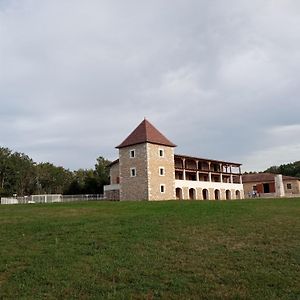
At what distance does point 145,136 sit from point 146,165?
3085 mm

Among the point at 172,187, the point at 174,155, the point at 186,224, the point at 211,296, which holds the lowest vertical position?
the point at 211,296

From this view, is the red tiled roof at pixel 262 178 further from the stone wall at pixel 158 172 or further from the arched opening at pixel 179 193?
the stone wall at pixel 158 172

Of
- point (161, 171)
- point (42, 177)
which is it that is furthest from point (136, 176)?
point (42, 177)

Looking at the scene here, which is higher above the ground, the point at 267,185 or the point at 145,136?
the point at 145,136

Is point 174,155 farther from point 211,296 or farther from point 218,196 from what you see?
point 211,296

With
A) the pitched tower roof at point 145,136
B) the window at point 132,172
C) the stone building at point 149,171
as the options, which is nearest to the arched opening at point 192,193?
the stone building at point 149,171

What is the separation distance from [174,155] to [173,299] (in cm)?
4037

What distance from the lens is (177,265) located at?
11070mm

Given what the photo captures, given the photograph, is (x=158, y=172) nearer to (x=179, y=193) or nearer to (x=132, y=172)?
(x=132, y=172)

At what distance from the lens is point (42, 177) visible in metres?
78.9

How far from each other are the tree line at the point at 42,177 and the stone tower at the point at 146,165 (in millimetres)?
18629

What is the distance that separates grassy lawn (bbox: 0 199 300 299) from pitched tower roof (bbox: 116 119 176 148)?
25.2m

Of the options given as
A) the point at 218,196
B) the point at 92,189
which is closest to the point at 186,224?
the point at 218,196

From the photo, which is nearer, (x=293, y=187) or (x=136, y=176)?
(x=136, y=176)
